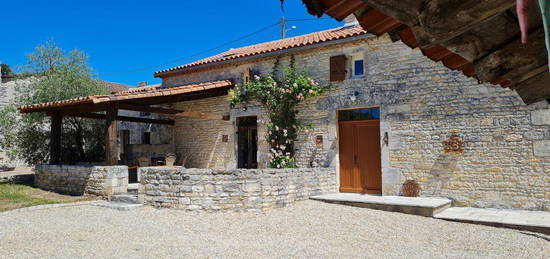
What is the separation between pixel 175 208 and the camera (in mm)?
7184

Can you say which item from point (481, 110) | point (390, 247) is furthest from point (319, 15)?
point (481, 110)

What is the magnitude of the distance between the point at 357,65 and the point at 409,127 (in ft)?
6.64

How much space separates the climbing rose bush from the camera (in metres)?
9.26

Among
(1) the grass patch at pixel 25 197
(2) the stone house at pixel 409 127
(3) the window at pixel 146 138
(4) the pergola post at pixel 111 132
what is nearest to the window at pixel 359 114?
(2) the stone house at pixel 409 127

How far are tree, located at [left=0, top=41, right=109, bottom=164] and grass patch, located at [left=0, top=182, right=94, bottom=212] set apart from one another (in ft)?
6.76

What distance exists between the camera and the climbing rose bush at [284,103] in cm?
926

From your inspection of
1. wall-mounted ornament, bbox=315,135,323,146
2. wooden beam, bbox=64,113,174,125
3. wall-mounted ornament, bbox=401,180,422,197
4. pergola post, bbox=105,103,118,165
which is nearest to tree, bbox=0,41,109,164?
wooden beam, bbox=64,113,174,125

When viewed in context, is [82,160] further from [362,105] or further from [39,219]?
[362,105]

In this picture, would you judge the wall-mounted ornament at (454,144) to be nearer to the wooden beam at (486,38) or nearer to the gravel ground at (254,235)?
the gravel ground at (254,235)

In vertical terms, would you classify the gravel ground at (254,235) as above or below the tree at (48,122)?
below

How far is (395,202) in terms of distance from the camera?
287 inches

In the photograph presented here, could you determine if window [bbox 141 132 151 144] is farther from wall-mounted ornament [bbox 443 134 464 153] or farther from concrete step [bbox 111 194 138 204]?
wall-mounted ornament [bbox 443 134 464 153]

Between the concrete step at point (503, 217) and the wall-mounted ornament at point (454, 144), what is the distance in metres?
1.20

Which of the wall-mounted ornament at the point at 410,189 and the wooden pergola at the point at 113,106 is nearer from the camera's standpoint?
the wall-mounted ornament at the point at 410,189
